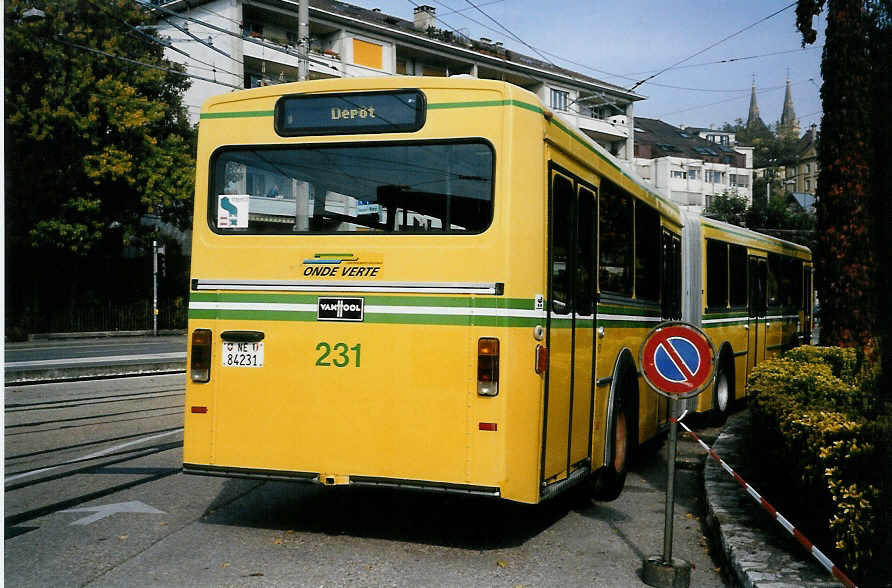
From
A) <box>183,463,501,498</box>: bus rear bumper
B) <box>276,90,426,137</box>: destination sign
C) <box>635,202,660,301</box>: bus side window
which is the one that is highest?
<box>276,90,426,137</box>: destination sign

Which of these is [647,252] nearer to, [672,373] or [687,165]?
Answer: [672,373]

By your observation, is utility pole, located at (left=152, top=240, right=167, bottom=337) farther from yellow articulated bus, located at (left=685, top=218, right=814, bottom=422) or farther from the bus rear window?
the bus rear window

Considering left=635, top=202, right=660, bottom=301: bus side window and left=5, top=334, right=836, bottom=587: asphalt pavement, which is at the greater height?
left=635, top=202, right=660, bottom=301: bus side window

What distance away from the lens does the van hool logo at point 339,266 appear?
6.29 meters

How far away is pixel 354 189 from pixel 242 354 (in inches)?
55.7

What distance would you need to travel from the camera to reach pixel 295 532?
6797 millimetres

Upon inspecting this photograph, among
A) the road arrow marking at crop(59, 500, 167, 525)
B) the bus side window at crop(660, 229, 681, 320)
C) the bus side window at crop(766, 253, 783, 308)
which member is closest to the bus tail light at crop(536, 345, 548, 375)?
the road arrow marking at crop(59, 500, 167, 525)

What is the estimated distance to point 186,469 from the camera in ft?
21.7

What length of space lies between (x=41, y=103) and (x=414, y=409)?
3241cm

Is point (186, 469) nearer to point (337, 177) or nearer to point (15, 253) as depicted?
point (337, 177)

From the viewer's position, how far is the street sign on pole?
5805 mm

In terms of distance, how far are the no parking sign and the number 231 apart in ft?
6.37

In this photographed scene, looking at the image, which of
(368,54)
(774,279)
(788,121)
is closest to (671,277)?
(774,279)

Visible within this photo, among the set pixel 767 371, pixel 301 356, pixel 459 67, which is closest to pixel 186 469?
pixel 301 356
